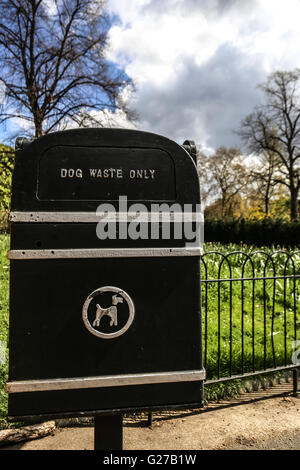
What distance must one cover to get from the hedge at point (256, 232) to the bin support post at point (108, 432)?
45.2ft

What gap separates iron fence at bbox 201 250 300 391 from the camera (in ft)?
11.4

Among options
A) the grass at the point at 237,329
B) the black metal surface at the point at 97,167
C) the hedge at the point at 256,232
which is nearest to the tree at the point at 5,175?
the grass at the point at 237,329

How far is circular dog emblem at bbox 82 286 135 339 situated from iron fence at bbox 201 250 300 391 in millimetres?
1507

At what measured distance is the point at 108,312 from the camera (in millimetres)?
1595

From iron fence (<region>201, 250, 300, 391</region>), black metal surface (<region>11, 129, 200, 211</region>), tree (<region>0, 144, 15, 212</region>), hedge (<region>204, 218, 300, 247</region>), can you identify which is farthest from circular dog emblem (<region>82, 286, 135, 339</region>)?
hedge (<region>204, 218, 300, 247</region>)

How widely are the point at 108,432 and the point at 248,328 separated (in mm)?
3252

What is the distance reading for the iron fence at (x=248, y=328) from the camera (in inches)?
136

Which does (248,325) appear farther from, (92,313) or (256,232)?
(256,232)

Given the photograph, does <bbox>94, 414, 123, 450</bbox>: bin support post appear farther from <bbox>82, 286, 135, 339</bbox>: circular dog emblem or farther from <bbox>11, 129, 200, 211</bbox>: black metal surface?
<bbox>11, 129, 200, 211</bbox>: black metal surface

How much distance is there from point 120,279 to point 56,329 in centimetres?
35

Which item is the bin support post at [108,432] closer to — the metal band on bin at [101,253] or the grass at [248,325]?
the metal band on bin at [101,253]
